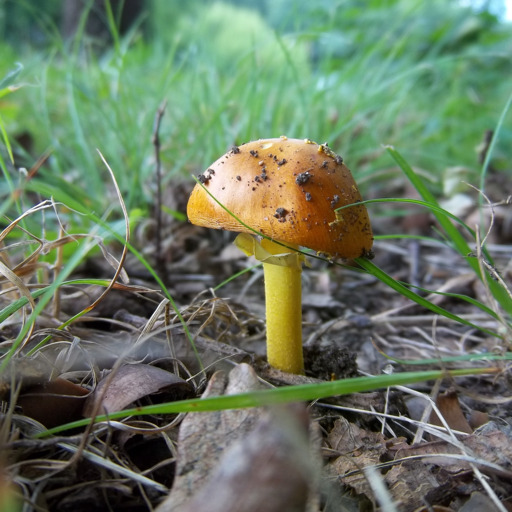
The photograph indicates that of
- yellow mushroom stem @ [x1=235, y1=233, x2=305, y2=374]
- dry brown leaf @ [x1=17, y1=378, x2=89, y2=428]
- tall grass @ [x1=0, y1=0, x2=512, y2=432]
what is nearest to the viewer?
dry brown leaf @ [x1=17, y1=378, x2=89, y2=428]

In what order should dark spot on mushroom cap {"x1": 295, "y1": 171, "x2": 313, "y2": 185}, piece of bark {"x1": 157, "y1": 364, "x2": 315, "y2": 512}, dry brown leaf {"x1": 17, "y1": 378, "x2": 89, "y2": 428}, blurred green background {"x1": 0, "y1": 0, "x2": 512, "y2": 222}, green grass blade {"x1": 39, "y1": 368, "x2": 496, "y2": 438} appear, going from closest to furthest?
1. piece of bark {"x1": 157, "y1": 364, "x2": 315, "y2": 512}
2. green grass blade {"x1": 39, "y1": 368, "x2": 496, "y2": 438}
3. dry brown leaf {"x1": 17, "y1": 378, "x2": 89, "y2": 428}
4. dark spot on mushroom cap {"x1": 295, "y1": 171, "x2": 313, "y2": 185}
5. blurred green background {"x1": 0, "y1": 0, "x2": 512, "y2": 222}

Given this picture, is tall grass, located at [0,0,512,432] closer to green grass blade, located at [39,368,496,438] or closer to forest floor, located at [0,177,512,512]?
green grass blade, located at [39,368,496,438]

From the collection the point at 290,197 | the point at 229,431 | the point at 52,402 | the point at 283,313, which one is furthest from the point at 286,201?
the point at 52,402

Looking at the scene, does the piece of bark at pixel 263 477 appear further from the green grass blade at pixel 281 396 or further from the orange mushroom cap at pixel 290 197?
the orange mushroom cap at pixel 290 197

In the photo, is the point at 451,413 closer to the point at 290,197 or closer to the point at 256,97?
the point at 290,197

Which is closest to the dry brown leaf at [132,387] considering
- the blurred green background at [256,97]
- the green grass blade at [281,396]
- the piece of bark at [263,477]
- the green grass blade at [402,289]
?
the green grass blade at [281,396]

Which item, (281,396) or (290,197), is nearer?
(281,396)

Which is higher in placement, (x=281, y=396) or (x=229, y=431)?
(x=281, y=396)

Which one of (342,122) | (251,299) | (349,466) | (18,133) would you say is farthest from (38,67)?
(349,466)

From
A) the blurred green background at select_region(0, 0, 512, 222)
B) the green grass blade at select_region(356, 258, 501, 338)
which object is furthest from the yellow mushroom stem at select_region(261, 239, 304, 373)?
the blurred green background at select_region(0, 0, 512, 222)
